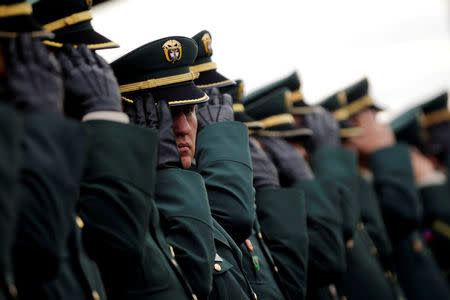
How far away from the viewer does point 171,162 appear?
9.02 ft

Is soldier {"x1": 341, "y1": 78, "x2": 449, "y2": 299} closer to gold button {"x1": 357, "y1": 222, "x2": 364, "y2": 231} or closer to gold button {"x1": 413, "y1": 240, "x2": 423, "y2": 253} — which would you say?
gold button {"x1": 413, "y1": 240, "x2": 423, "y2": 253}

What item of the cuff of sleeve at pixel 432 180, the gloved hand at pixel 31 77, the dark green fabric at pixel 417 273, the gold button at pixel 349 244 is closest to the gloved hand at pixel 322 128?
the gold button at pixel 349 244

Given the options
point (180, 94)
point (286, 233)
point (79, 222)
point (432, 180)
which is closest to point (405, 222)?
point (432, 180)

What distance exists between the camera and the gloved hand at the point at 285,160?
4.22 metres

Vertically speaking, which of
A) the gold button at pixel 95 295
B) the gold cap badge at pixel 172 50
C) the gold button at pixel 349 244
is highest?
the gold cap badge at pixel 172 50

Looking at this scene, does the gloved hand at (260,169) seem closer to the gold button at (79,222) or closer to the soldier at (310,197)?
the soldier at (310,197)

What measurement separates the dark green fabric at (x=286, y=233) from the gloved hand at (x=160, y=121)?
1.07 meters

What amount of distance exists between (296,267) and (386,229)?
8.75ft

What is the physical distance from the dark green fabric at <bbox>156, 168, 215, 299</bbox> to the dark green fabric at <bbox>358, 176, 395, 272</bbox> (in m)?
2.95

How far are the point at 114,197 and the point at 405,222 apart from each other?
424 centimetres

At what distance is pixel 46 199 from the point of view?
70.4 inches

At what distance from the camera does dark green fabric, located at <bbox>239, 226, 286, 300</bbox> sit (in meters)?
3.34

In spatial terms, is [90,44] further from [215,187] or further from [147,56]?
[215,187]

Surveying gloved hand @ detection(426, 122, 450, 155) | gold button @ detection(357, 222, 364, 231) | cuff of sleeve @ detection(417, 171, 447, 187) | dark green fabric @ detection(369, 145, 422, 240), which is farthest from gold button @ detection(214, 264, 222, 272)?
gloved hand @ detection(426, 122, 450, 155)
